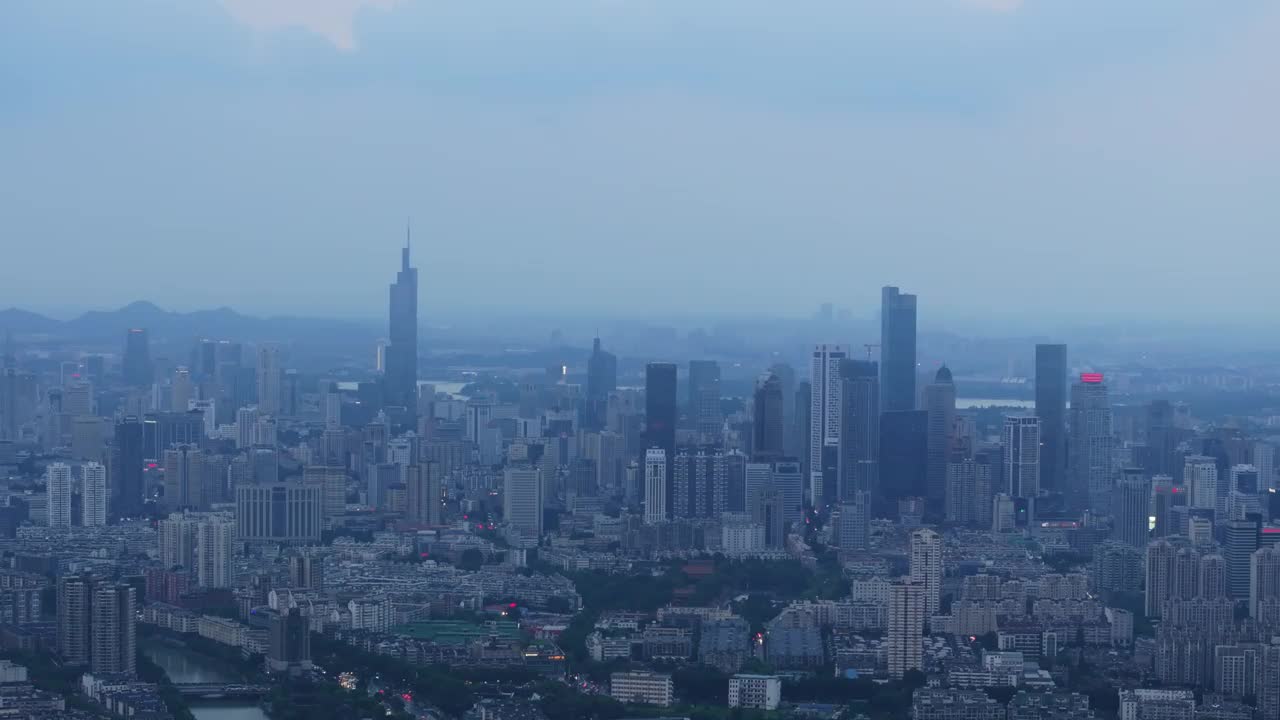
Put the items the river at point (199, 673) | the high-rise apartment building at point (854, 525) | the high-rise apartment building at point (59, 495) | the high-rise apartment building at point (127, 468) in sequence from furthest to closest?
1. the high-rise apartment building at point (127, 468)
2. the high-rise apartment building at point (59, 495)
3. the high-rise apartment building at point (854, 525)
4. the river at point (199, 673)

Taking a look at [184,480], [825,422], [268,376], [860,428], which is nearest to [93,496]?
[184,480]

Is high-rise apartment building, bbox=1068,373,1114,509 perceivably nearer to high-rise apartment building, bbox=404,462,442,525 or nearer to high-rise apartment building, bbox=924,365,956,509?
high-rise apartment building, bbox=924,365,956,509

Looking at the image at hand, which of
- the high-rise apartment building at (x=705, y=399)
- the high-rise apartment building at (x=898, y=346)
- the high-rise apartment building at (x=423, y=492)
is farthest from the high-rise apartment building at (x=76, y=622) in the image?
the high-rise apartment building at (x=898, y=346)

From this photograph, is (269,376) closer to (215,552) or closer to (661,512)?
(661,512)

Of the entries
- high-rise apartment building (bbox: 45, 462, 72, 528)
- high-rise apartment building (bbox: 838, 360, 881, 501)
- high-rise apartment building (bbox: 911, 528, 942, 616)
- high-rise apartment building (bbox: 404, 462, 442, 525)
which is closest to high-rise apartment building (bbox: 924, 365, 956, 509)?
high-rise apartment building (bbox: 838, 360, 881, 501)

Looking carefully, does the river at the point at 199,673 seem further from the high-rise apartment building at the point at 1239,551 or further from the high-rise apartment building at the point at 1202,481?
the high-rise apartment building at the point at 1202,481

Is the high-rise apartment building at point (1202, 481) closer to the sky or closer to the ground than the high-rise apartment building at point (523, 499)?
closer to the sky

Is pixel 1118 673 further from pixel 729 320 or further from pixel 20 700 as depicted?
pixel 729 320
